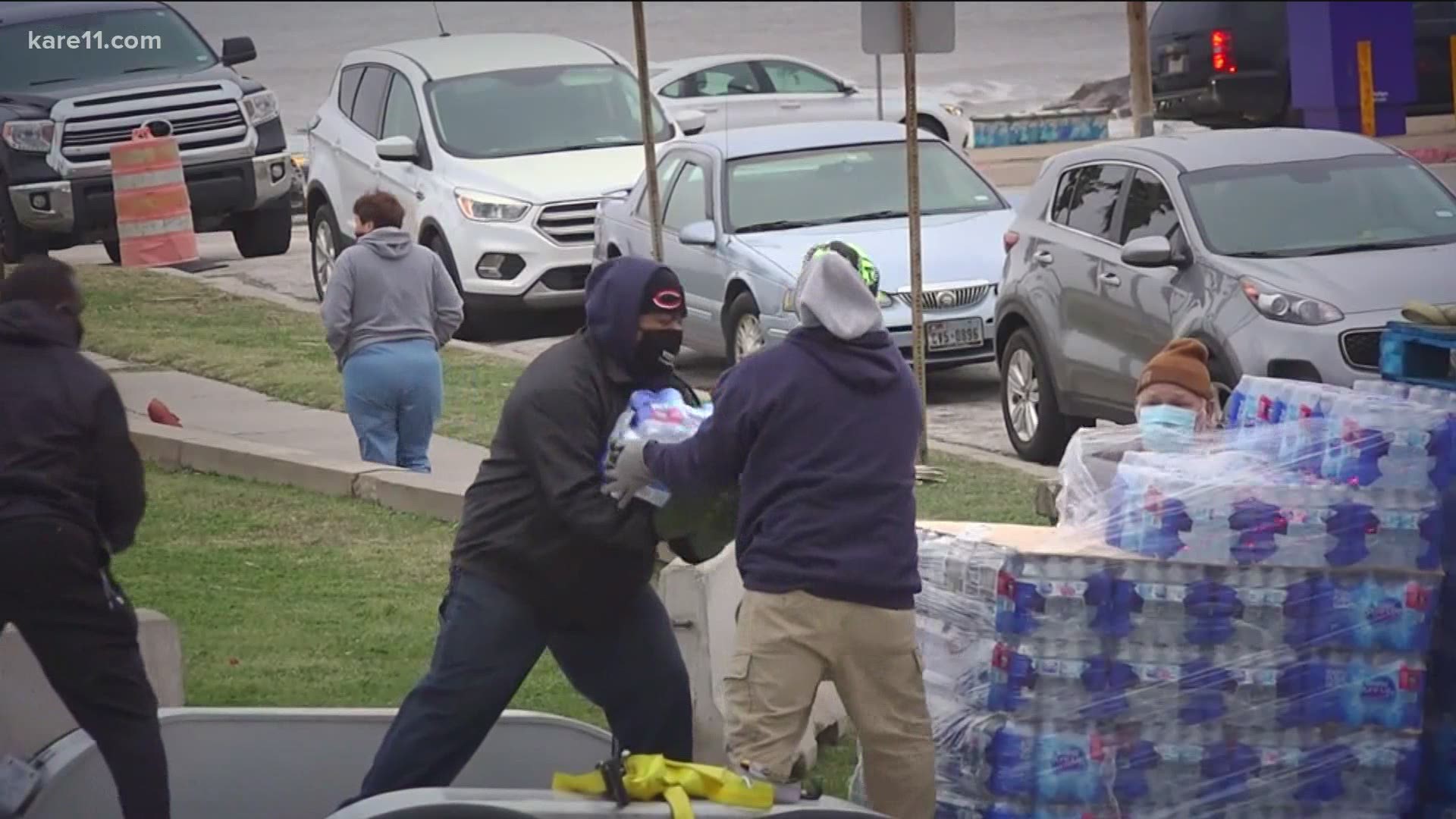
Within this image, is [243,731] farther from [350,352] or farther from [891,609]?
[350,352]

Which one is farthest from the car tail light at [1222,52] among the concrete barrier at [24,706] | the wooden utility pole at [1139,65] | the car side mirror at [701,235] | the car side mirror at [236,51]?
the concrete barrier at [24,706]

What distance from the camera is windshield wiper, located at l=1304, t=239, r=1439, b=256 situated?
36.0ft

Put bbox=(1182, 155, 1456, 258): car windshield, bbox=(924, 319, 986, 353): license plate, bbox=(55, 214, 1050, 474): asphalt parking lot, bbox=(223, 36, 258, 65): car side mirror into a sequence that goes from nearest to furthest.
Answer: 1. bbox=(1182, 155, 1456, 258): car windshield
2. bbox=(55, 214, 1050, 474): asphalt parking lot
3. bbox=(924, 319, 986, 353): license plate
4. bbox=(223, 36, 258, 65): car side mirror

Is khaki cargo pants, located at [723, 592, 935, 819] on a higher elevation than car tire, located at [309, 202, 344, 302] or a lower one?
A: lower

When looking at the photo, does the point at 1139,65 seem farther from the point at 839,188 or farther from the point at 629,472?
the point at 629,472

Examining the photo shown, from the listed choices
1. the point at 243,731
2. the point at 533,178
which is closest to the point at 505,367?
the point at 533,178

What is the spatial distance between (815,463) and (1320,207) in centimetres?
642

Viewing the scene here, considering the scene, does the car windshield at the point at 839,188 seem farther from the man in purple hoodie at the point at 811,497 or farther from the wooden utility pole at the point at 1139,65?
the man in purple hoodie at the point at 811,497

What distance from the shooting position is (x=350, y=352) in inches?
408

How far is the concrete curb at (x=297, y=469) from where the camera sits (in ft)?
33.5

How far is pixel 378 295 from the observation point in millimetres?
10242

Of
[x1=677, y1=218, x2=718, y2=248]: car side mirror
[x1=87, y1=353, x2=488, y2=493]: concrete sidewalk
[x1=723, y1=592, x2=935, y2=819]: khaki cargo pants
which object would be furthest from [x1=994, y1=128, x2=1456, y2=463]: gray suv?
[x1=723, y1=592, x2=935, y2=819]: khaki cargo pants

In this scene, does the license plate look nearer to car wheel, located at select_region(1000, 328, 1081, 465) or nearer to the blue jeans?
car wheel, located at select_region(1000, 328, 1081, 465)

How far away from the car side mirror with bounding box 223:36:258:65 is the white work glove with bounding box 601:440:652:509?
13520 millimetres
